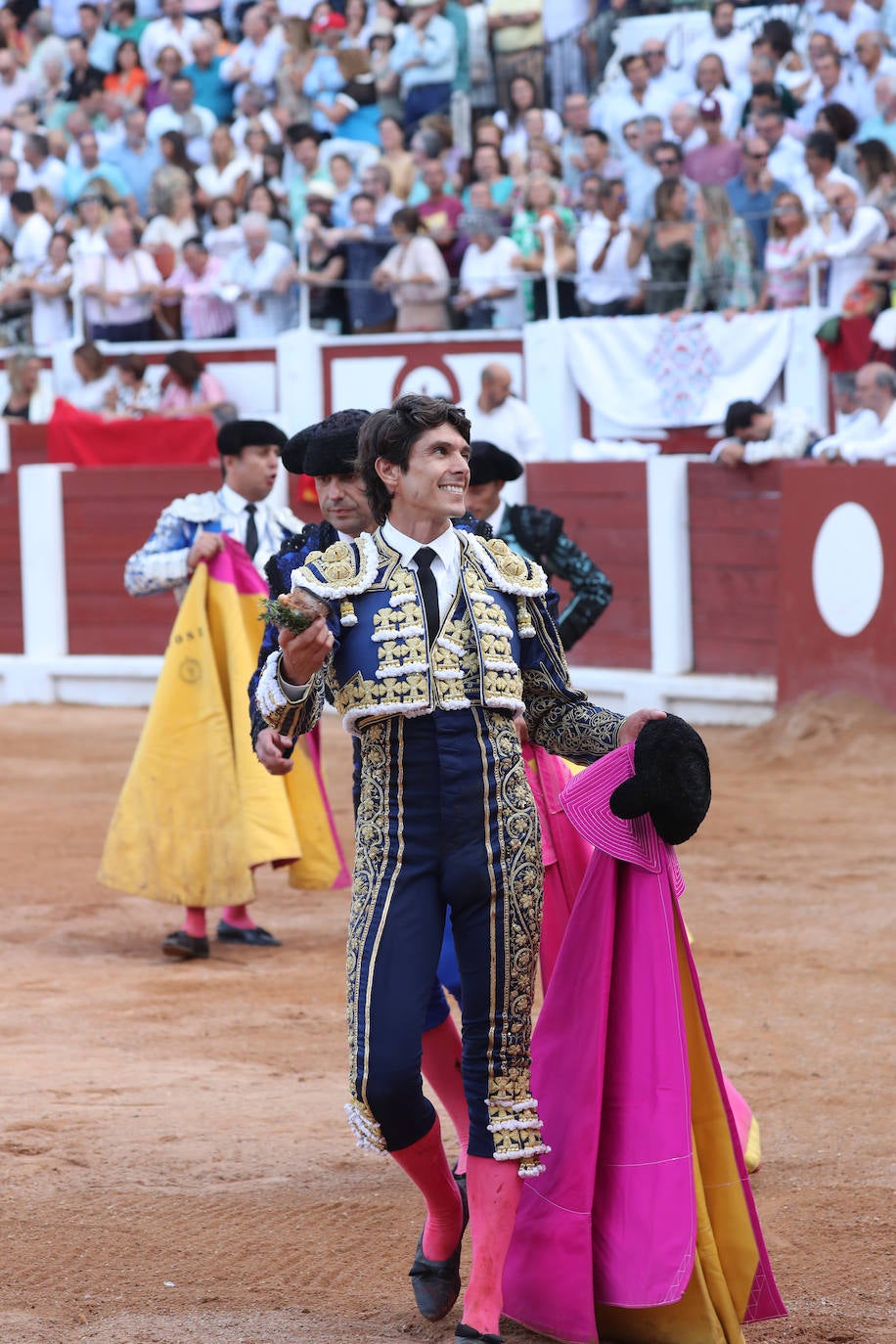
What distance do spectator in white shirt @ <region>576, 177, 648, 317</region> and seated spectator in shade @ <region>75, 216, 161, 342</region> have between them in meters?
3.11

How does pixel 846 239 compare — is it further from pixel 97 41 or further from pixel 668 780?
pixel 97 41

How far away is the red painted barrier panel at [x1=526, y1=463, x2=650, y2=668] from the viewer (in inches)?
400

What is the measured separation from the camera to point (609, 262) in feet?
34.9

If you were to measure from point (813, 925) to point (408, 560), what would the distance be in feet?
11.1

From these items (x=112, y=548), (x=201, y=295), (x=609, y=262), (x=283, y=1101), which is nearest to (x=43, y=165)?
(x=201, y=295)

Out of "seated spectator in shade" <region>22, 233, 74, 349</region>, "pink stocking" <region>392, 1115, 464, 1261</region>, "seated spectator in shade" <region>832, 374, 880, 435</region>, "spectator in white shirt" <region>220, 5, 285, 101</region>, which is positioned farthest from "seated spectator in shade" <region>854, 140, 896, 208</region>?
"pink stocking" <region>392, 1115, 464, 1261</region>

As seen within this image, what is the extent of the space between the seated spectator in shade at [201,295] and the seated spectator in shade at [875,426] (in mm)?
4738

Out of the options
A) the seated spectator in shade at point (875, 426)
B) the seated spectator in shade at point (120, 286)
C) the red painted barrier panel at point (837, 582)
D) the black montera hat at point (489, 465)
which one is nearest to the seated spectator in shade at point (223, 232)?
the seated spectator in shade at point (120, 286)

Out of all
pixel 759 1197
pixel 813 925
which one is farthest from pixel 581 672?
pixel 759 1197

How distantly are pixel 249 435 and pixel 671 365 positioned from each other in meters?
5.51

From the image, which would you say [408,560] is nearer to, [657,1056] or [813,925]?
[657,1056]

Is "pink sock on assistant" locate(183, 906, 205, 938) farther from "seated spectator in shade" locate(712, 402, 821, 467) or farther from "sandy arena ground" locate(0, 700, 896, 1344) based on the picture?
"seated spectator in shade" locate(712, 402, 821, 467)

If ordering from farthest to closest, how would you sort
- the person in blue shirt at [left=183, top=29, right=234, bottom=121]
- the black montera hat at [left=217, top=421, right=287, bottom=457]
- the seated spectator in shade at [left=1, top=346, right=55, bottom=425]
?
1. the person in blue shirt at [left=183, top=29, right=234, bottom=121]
2. the seated spectator in shade at [left=1, top=346, right=55, bottom=425]
3. the black montera hat at [left=217, top=421, right=287, bottom=457]

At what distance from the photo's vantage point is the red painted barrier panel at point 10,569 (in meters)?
12.1
